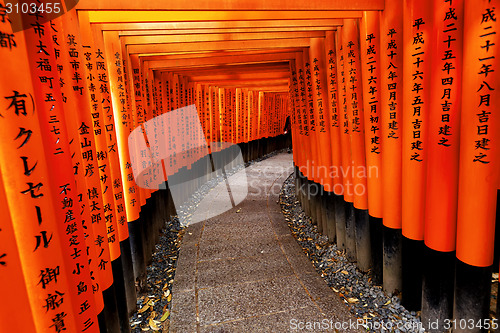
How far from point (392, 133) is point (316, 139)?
322cm

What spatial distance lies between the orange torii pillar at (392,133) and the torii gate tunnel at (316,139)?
18 mm

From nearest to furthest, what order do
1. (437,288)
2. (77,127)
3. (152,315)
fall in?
(77,127)
(437,288)
(152,315)

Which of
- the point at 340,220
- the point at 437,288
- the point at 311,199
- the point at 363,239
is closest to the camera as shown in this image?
the point at 437,288

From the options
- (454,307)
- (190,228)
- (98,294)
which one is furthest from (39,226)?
(190,228)

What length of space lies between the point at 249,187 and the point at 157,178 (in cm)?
507

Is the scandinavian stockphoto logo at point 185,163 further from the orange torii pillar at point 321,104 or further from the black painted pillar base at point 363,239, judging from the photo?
the black painted pillar base at point 363,239

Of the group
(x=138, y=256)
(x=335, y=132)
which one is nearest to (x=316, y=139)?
(x=335, y=132)

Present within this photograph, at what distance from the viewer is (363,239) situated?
518 cm

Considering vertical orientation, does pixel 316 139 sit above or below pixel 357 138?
below

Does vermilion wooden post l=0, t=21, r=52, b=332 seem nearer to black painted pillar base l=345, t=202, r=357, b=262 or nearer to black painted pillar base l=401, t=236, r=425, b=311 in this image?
black painted pillar base l=401, t=236, r=425, b=311

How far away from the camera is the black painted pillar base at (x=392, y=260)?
4.21 metres

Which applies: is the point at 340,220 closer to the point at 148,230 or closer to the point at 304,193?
the point at 304,193

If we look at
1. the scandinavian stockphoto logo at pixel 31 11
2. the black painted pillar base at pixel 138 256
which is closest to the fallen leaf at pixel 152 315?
the black painted pillar base at pixel 138 256

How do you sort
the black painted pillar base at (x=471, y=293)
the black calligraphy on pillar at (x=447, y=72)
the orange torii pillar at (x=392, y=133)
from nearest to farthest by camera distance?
1. the black calligraphy on pillar at (x=447, y=72)
2. the black painted pillar base at (x=471, y=293)
3. the orange torii pillar at (x=392, y=133)
